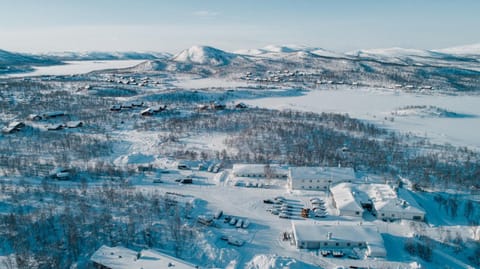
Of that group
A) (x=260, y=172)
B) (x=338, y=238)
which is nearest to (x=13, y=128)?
(x=260, y=172)

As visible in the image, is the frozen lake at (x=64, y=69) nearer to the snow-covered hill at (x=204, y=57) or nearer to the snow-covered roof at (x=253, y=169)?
the snow-covered hill at (x=204, y=57)

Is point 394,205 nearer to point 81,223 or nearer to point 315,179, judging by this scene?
point 315,179

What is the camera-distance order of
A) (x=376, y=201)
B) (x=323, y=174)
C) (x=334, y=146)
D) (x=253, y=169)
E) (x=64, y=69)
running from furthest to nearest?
A: 1. (x=64, y=69)
2. (x=334, y=146)
3. (x=253, y=169)
4. (x=323, y=174)
5. (x=376, y=201)

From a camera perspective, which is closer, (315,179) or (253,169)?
(315,179)

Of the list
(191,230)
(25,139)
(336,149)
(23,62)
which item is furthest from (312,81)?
(23,62)

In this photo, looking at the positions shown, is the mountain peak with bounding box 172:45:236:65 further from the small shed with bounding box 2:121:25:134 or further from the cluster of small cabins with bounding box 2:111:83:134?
the small shed with bounding box 2:121:25:134

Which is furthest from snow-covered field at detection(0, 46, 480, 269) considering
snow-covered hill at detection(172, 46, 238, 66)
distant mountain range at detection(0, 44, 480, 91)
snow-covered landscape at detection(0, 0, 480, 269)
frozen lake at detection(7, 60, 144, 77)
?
snow-covered hill at detection(172, 46, 238, 66)
